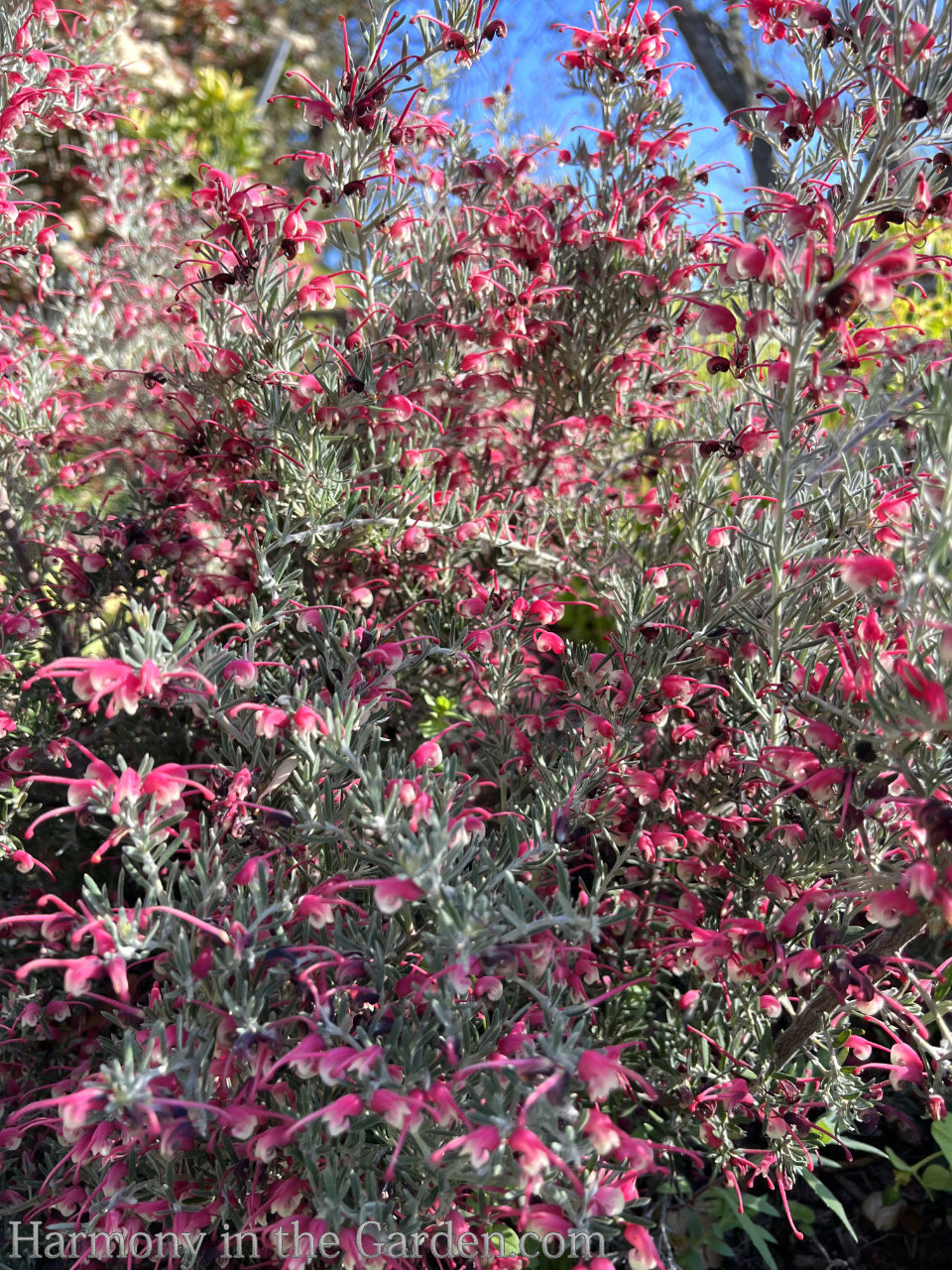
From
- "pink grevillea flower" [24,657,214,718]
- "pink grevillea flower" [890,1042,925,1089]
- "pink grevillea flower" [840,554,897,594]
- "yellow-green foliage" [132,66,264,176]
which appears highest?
"yellow-green foliage" [132,66,264,176]

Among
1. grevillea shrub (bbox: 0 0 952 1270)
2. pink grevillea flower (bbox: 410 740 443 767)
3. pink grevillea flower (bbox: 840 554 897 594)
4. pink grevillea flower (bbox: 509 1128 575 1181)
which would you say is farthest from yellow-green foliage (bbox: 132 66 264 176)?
pink grevillea flower (bbox: 509 1128 575 1181)

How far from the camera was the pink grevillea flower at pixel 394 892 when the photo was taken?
122 centimetres

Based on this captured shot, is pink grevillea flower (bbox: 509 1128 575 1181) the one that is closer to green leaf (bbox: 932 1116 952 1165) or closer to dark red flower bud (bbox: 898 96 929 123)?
green leaf (bbox: 932 1116 952 1165)

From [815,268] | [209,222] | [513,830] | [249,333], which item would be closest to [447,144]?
[209,222]

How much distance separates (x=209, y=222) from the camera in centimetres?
220

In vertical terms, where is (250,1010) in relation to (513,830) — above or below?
below

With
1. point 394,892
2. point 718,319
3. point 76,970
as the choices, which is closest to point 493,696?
point 394,892

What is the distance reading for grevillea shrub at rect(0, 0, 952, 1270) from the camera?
1.30 meters

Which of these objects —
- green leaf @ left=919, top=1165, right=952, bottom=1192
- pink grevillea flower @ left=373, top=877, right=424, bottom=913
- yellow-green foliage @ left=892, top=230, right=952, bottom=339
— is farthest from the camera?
yellow-green foliage @ left=892, top=230, right=952, bottom=339

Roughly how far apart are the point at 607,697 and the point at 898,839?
0.65 m

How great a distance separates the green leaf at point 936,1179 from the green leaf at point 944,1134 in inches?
8.4

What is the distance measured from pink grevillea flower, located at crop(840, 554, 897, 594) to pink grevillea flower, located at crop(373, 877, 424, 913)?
2.79 feet

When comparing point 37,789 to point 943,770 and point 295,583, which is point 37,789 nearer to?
point 295,583

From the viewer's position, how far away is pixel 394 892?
1.22m
